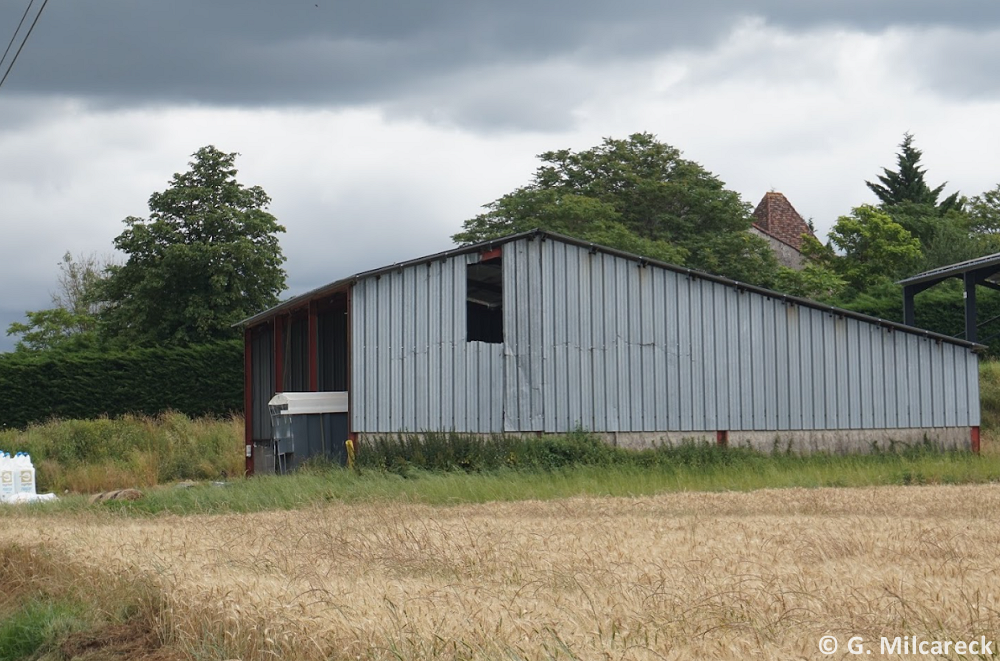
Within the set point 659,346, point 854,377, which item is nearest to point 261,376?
point 659,346

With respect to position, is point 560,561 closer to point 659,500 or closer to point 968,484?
point 659,500

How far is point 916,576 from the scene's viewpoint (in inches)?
302

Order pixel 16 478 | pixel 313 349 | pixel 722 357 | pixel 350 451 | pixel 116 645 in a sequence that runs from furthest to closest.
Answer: pixel 313 349
pixel 722 357
pixel 350 451
pixel 16 478
pixel 116 645

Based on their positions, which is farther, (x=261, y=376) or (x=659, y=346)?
(x=261, y=376)

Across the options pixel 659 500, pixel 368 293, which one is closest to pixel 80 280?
pixel 368 293

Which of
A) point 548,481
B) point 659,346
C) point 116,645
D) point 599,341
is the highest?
point 599,341

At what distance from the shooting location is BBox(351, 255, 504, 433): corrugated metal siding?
71.2 feet

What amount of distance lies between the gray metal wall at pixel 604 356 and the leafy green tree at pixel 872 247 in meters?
26.8

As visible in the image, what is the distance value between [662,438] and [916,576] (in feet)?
47.9

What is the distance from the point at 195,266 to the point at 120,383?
8957 mm

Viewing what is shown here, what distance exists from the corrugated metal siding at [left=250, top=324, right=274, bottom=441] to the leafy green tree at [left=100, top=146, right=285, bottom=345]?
11.8 meters

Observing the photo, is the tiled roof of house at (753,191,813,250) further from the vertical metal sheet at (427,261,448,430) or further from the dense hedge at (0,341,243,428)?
the vertical metal sheet at (427,261,448,430)

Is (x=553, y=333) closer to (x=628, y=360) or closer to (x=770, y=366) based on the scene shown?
(x=628, y=360)

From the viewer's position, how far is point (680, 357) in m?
22.6
